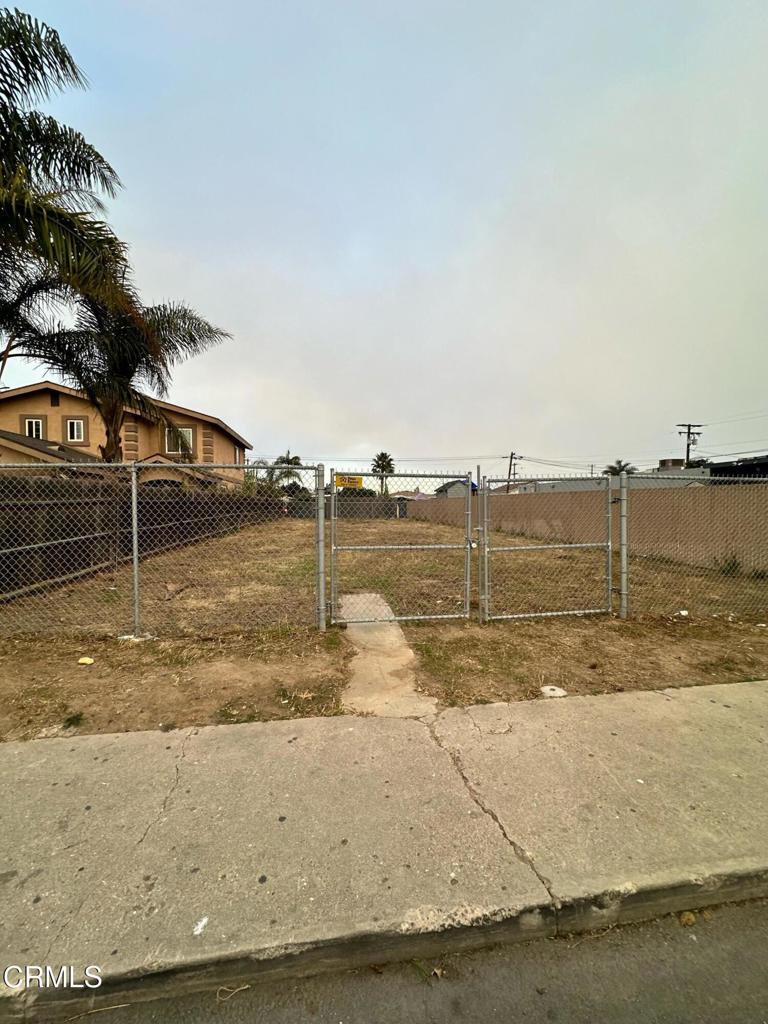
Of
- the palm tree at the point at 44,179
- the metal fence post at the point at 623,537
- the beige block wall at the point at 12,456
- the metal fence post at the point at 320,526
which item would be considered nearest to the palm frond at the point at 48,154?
the palm tree at the point at 44,179

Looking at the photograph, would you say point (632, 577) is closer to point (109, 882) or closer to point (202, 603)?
point (202, 603)

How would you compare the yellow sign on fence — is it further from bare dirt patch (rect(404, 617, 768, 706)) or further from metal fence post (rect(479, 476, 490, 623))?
bare dirt patch (rect(404, 617, 768, 706))

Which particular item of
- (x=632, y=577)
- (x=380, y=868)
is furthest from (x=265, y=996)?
(x=632, y=577)

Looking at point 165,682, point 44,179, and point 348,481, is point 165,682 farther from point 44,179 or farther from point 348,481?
point 44,179

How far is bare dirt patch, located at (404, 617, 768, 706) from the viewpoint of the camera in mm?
3789

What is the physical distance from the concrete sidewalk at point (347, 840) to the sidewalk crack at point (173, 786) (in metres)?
0.01

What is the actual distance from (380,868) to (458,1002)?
503mm

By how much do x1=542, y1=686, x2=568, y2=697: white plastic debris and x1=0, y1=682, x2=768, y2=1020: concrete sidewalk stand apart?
463 mm

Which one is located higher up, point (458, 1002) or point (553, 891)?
point (553, 891)

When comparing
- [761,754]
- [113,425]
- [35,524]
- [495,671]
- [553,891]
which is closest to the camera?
[553,891]

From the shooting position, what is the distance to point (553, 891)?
5.94ft

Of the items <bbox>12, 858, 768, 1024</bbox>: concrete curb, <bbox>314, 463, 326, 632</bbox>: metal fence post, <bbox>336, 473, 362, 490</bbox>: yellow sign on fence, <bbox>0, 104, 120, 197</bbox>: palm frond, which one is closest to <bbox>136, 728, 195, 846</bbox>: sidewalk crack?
<bbox>12, 858, 768, 1024</bbox>: concrete curb

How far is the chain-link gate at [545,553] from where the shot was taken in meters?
5.39

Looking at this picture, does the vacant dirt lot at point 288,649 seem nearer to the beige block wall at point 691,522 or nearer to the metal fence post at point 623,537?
the metal fence post at point 623,537
